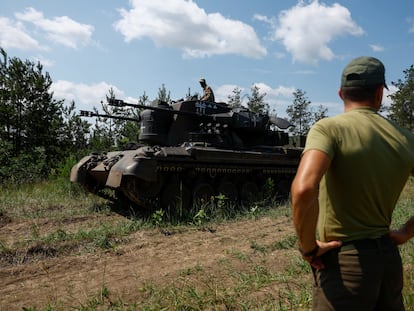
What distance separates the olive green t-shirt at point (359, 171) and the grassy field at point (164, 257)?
1.67 m

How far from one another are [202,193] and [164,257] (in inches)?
156

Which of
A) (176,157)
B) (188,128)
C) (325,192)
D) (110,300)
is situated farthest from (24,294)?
(188,128)

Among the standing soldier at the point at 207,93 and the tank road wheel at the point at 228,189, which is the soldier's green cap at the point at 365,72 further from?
the standing soldier at the point at 207,93

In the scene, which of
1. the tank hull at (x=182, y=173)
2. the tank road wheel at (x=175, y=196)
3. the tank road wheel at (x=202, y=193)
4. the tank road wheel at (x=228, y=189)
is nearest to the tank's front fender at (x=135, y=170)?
the tank hull at (x=182, y=173)

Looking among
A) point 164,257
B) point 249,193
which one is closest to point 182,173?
point 249,193

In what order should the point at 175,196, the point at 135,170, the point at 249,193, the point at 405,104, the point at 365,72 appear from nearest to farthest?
the point at 365,72, the point at 135,170, the point at 175,196, the point at 249,193, the point at 405,104

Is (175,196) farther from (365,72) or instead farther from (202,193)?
(365,72)

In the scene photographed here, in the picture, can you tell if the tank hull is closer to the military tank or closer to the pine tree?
the military tank

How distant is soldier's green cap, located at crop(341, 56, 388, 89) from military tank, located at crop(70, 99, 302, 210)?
20.9ft

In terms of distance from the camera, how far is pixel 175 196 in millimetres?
9344

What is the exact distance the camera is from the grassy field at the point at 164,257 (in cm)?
387

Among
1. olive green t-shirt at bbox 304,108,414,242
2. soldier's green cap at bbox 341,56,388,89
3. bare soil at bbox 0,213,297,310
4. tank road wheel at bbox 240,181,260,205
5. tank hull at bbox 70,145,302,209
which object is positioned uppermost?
soldier's green cap at bbox 341,56,388,89

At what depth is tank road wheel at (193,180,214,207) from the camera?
9500mm

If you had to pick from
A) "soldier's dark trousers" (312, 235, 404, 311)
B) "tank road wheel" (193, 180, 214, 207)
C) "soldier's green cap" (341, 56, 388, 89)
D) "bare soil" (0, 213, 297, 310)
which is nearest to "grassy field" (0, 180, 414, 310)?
"bare soil" (0, 213, 297, 310)
